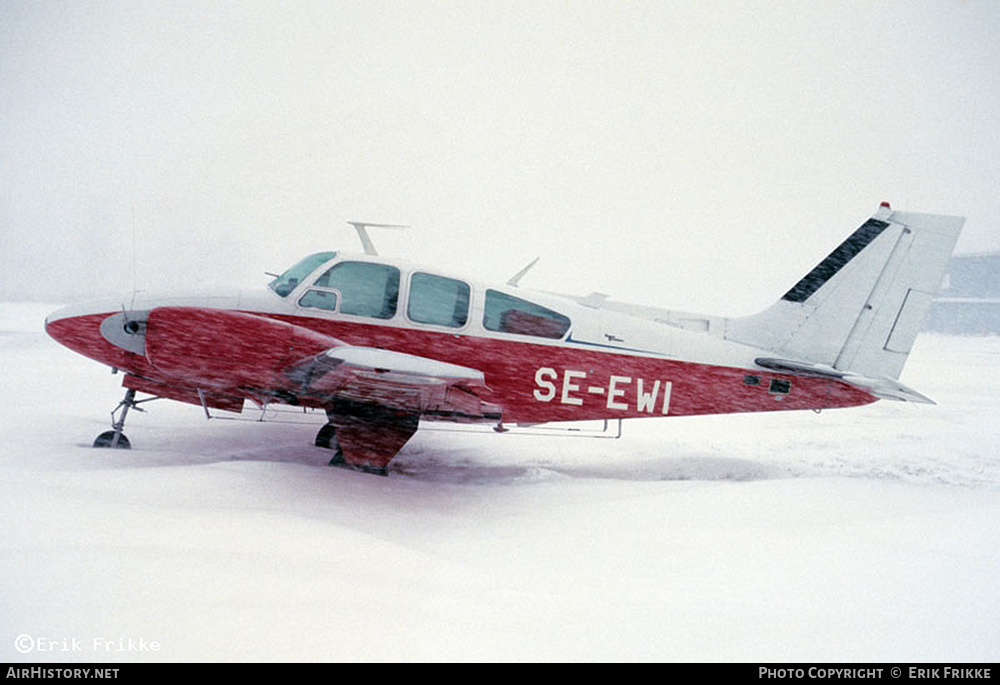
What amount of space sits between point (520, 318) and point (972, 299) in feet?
27.9

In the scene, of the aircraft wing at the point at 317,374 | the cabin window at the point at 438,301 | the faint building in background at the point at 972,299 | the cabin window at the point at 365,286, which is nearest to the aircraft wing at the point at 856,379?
the aircraft wing at the point at 317,374

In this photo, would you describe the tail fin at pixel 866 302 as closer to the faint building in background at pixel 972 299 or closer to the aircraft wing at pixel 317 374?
the aircraft wing at pixel 317 374

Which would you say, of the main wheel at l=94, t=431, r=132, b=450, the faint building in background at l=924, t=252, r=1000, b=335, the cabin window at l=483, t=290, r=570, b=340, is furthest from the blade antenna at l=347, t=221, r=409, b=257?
the faint building in background at l=924, t=252, r=1000, b=335

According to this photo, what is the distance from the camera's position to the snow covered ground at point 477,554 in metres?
1.77

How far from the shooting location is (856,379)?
180 inches

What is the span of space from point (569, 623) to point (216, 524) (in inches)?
60.0

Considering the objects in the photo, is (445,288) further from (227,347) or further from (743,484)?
(743,484)

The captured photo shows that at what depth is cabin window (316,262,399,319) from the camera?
417 centimetres

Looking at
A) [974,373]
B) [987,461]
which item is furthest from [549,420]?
[974,373]

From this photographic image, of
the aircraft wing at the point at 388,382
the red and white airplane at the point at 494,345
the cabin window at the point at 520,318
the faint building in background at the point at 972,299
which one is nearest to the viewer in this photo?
the aircraft wing at the point at 388,382

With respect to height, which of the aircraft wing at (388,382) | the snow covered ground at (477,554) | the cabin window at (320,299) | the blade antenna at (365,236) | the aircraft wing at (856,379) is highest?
the blade antenna at (365,236)

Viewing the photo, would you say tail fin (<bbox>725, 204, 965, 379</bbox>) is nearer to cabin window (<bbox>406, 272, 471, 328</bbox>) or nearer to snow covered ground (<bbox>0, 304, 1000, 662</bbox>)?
snow covered ground (<bbox>0, 304, 1000, 662</bbox>)

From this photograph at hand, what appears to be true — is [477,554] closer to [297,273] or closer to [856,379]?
[297,273]

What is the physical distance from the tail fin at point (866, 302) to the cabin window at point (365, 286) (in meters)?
2.90
